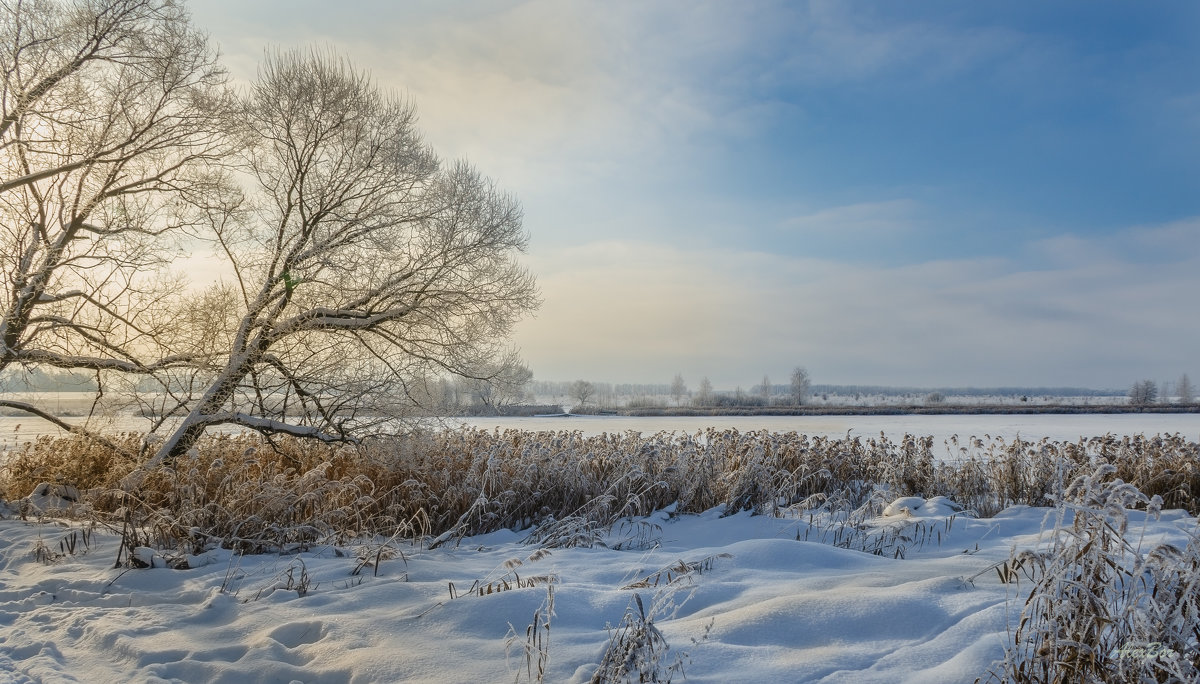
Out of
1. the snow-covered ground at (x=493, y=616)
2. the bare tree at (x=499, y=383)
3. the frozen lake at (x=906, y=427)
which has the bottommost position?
the frozen lake at (x=906, y=427)

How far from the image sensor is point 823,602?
131 inches

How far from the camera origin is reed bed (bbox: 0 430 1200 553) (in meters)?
6.10

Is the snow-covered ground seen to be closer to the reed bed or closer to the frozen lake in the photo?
the reed bed

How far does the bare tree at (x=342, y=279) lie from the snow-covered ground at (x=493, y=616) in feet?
13.7

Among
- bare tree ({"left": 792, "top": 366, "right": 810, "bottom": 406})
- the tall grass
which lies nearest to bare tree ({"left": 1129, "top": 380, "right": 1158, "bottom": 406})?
bare tree ({"left": 792, "top": 366, "right": 810, "bottom": 406})

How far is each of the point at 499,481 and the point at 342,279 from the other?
428cm

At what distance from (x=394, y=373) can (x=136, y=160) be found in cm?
505

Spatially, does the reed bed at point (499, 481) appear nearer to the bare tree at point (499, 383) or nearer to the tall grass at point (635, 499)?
the tall grass at point (635, 499)

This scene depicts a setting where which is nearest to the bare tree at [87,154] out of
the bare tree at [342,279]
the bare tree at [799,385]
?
the bare tree at [342,279]

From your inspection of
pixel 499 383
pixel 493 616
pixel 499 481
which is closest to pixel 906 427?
pixel 499 383

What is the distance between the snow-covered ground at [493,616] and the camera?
9.58 ft

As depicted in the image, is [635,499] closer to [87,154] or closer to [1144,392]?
[87,154]

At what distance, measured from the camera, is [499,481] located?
25.6ft

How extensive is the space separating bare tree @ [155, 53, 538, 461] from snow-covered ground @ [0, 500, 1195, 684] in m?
4.18
